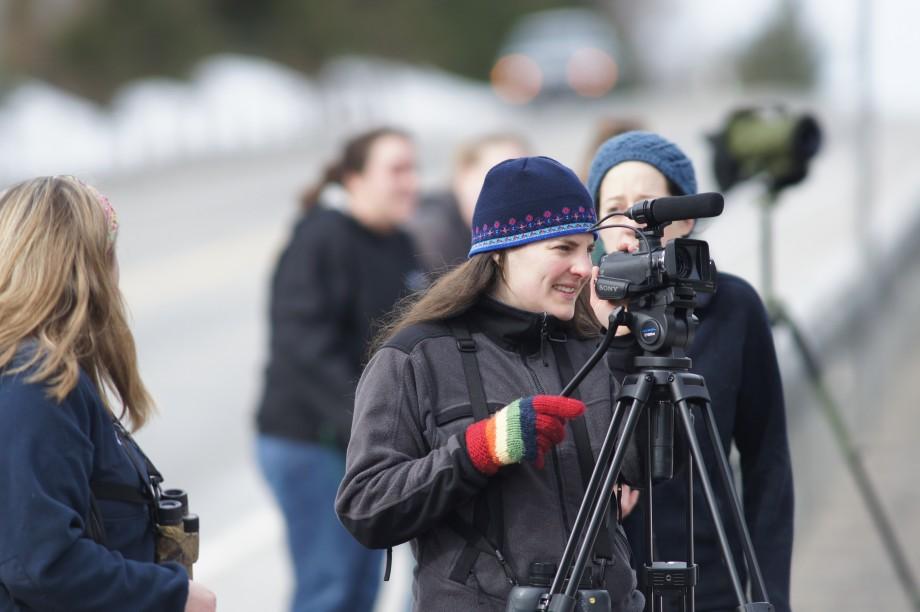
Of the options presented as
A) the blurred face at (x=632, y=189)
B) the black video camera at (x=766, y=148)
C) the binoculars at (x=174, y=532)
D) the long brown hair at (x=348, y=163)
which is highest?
the long brown hair at (x=348, y=163)

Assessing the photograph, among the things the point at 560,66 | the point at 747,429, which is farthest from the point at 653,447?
the point at 560,66

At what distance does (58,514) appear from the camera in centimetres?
280

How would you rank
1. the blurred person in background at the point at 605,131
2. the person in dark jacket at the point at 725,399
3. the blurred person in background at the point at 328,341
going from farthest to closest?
the blurred person in background at the point at 328,341
the blurred person in background at the point at 605,131
the person in dark jacket at the point at 725,399

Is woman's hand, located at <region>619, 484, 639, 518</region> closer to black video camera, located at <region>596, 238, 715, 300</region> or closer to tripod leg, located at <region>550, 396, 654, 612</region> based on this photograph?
tripod leg, located at <region>550, 396, 654, 612</region>

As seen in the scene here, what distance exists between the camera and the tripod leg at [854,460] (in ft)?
16.6

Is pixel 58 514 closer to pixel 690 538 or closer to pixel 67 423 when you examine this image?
pixel 67 423

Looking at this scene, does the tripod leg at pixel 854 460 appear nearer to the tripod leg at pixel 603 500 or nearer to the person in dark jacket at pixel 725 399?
the person in dark jacket at pixel 725 399

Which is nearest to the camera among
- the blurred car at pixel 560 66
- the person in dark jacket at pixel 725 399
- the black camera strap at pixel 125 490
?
the black camera strap at pixel 125 490

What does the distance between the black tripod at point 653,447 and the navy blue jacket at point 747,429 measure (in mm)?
557

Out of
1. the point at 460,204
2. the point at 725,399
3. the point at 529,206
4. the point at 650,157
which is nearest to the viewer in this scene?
the point at 529,206

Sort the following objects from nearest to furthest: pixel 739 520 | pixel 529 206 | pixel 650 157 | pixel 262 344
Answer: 1. pixel 739 520
2. pixel 529 206
3. pixel 650 157
4. pixel 262 344

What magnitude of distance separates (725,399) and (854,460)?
87.0 inches

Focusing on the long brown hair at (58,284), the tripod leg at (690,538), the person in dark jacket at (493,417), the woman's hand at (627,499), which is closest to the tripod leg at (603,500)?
the person in dark jacket at (493,417)

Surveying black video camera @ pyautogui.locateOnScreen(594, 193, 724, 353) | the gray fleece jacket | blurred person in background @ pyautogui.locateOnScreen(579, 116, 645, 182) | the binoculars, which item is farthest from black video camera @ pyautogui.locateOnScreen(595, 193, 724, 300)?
blurred person in background @ pyautogui.locateOnScreen(579, 116, 645, 182)
